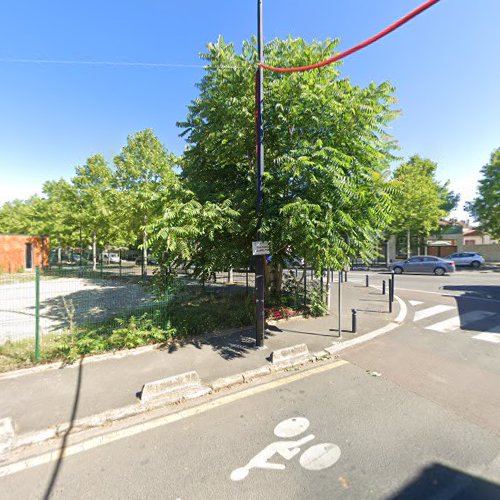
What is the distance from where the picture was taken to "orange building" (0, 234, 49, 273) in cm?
2330

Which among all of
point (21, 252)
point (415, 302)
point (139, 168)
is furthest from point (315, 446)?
point (21, 252)

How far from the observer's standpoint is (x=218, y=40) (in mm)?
7012

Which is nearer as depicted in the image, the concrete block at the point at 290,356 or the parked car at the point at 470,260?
the concrete block at the point at 290,356

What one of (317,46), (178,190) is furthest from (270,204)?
(317,46)

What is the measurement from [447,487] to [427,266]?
2244cm

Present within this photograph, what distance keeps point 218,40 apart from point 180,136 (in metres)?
2.73

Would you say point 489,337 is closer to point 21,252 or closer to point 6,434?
point 6,434

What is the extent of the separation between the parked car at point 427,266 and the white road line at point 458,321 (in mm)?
11120

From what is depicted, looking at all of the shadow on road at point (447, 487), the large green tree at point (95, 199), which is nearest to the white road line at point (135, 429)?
the shadow on road at point (447, 487)

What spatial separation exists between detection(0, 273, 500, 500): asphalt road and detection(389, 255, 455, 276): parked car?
17503 mm

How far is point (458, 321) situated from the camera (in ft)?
27.0

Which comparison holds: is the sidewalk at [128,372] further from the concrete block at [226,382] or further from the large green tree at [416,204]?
the large green tree at [416,204]

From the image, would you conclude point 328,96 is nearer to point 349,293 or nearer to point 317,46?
point 317,46

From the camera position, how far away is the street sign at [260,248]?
554cm
